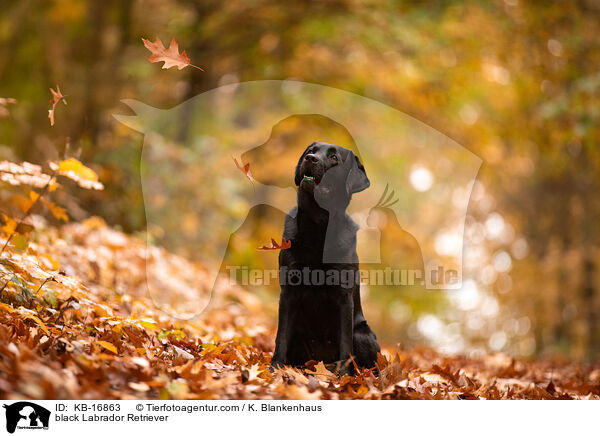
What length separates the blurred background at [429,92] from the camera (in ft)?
27.2

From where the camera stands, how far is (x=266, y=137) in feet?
38.1

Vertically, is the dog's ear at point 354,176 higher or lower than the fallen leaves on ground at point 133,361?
higher

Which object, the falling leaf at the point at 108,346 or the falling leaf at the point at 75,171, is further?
the falling leaf at the point at 75,171

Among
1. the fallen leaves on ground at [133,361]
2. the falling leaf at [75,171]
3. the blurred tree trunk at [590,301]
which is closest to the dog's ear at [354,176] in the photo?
the fallen leaves on ground at [133,361]

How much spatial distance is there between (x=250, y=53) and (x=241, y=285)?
5140 millimetres

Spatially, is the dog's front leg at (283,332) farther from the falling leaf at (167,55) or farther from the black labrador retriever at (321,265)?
the falling leaf at (167,55)

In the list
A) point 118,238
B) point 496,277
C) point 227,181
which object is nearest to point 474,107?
point 496,277
